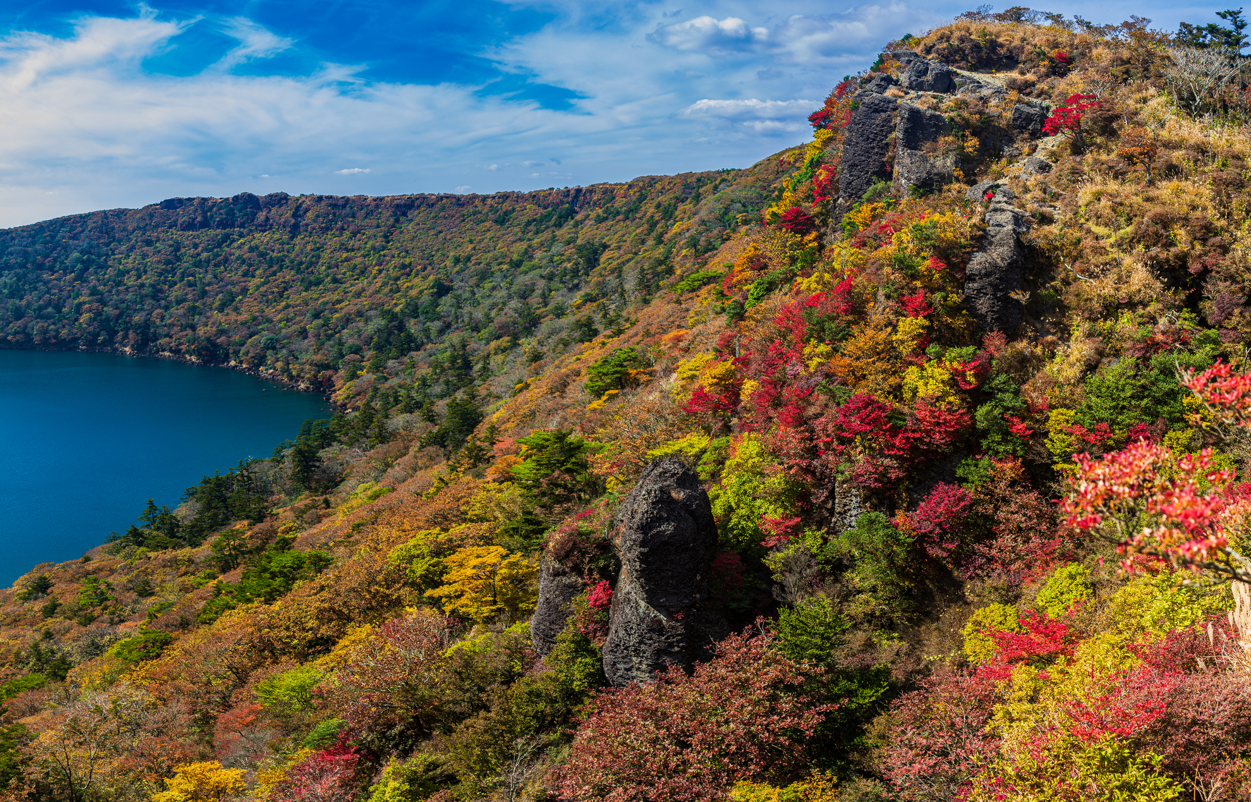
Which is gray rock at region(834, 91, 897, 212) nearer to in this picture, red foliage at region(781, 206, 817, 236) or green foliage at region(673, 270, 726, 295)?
red foliage at region(781, 206, 817, 236)

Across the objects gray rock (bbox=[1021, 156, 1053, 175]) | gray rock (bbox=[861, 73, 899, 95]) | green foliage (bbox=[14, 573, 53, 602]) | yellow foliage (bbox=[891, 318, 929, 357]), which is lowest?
green foliage (bbox=[14, 573, 53, 602])

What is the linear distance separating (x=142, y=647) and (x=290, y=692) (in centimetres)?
1976


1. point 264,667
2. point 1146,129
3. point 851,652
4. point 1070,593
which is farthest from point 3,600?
point 1146,129

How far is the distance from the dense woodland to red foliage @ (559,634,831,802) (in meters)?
0.08

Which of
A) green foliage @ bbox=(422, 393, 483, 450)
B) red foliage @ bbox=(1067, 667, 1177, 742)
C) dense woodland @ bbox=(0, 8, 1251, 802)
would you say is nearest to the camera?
red foliage @ bbox=(1067, 667, 1177, 742)

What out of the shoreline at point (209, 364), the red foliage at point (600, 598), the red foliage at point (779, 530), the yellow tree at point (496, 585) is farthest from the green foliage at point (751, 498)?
the shoreline at point (209, 364)

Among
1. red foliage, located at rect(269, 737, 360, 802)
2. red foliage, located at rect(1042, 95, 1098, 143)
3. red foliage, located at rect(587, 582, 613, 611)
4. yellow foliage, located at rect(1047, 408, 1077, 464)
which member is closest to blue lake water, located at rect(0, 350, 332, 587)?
red foliage, located at rect(269, 737, 360, 802)

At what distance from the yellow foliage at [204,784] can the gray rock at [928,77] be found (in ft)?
148

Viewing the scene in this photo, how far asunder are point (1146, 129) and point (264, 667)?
47275 millimetres

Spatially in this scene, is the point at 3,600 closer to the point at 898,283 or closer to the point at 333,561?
the point at 333,561

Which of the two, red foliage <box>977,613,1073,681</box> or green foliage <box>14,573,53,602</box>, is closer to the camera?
red foliage <box>977,613,1073,681</box>

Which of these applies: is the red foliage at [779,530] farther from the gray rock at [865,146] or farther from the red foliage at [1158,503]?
the gray rock at [865,146]

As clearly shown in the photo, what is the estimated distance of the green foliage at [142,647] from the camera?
3622 centimetres

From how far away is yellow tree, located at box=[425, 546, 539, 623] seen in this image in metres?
26.2
